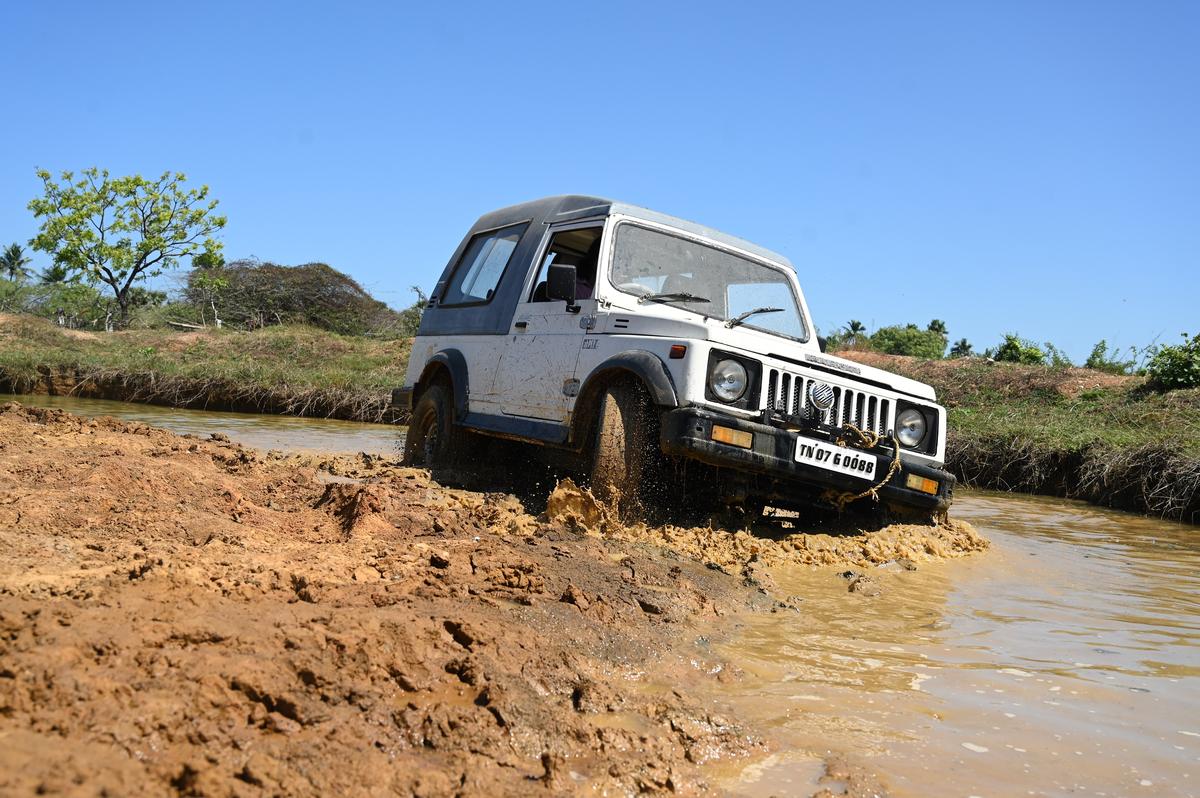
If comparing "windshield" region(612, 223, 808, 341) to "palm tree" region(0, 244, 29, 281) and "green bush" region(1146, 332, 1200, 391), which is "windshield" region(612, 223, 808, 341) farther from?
"palm tree" region(0, 244, 29, 281)

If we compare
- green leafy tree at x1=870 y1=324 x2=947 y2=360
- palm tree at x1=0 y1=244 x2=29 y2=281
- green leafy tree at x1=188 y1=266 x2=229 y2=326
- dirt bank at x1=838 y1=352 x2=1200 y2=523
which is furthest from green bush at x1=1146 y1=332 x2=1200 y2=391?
palm tree at x1=0 y1=244 x2=29 y2=281

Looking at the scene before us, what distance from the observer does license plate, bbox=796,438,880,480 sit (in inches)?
203

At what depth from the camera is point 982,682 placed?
3.24m

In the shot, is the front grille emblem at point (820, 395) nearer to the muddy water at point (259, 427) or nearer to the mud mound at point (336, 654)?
the mud mound at point (336, 654)

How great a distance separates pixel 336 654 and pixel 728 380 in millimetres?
3039

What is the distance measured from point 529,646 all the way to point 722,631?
0.95 meters

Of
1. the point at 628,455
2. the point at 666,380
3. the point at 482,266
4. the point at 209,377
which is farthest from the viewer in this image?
the point at 209,377

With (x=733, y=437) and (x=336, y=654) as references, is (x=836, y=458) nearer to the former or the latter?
(x=733, y=437)

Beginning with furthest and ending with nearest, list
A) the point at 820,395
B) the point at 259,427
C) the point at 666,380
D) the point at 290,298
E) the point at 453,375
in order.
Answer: the point at 290,298 → the point at 259,427 → the point at 453,375 → the point at 820,395 → the point at 666,380

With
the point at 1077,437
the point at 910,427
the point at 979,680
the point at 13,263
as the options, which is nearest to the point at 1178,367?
the point at 1077,437

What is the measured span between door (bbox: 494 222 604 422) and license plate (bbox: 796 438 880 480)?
142 centimetres

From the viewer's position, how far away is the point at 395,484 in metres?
5.90

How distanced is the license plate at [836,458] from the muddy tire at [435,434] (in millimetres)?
2841

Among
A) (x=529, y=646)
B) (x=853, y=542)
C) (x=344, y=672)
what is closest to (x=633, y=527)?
(x=853, y=542)
